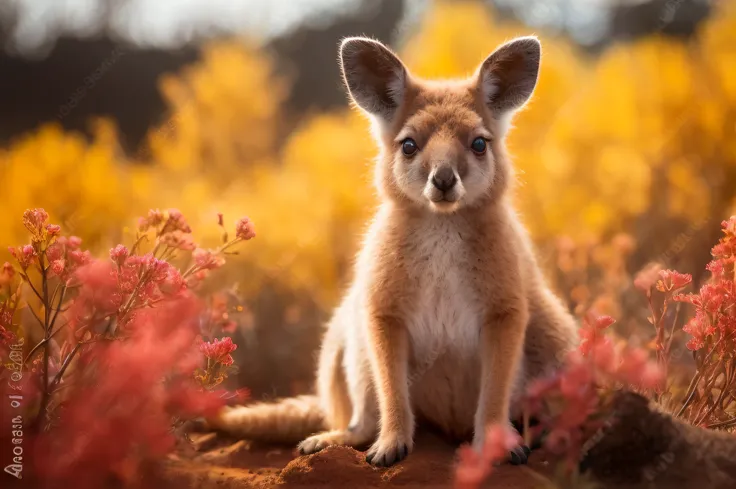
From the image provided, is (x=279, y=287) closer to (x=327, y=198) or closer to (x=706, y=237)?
(x=327, y=198)

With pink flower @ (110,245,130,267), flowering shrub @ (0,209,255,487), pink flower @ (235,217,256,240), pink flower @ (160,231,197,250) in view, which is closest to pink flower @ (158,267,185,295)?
flowering shrub @ (0,209,255,487)

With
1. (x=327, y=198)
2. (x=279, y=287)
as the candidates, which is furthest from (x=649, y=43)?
(x=279, y=287)

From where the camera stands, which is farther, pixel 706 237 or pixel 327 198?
pixel 327 198

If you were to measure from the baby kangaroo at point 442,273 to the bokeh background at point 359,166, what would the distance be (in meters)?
2.68

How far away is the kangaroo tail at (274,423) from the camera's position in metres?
5.48

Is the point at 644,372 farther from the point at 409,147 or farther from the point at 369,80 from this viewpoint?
the point at 369,80

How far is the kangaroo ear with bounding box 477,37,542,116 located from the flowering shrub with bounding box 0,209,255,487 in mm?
1889

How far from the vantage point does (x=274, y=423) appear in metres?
5.49

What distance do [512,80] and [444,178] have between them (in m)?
1.23

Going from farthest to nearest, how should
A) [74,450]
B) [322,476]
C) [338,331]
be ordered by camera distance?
[338,331]
[322,476]
[74,450]

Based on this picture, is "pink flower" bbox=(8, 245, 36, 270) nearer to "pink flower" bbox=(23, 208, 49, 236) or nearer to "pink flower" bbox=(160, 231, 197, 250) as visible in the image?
"pink flower" bbox=(23, 208, 49, 236)

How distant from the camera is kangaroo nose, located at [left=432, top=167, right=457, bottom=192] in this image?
408 centimetres

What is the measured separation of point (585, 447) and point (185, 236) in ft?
8.53

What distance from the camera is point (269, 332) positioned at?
9.26 metres
